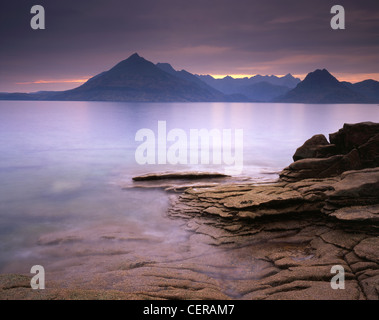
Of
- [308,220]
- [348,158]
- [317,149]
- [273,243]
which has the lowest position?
[273,243]

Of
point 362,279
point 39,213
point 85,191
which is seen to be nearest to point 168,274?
point 362,279

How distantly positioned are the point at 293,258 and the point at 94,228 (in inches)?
302

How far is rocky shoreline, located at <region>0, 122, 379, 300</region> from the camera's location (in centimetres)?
680

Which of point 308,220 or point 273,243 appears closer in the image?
point 273,243

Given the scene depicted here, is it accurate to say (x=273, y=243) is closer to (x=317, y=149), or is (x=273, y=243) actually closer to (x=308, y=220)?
(x=308, y=220)

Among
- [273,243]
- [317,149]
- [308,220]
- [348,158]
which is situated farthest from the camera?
[317,149]

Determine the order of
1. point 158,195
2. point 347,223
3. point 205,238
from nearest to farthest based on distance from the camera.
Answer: point 347,223, point 205,238, point 158,195

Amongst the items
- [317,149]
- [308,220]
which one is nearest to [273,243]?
[308,220]

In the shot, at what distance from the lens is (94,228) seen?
11.9 meters

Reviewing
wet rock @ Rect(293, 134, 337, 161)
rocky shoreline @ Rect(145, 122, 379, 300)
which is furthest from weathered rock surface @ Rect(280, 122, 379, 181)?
wet rock @ Rect(293, 134, 337, 161)

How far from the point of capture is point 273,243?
998cm
